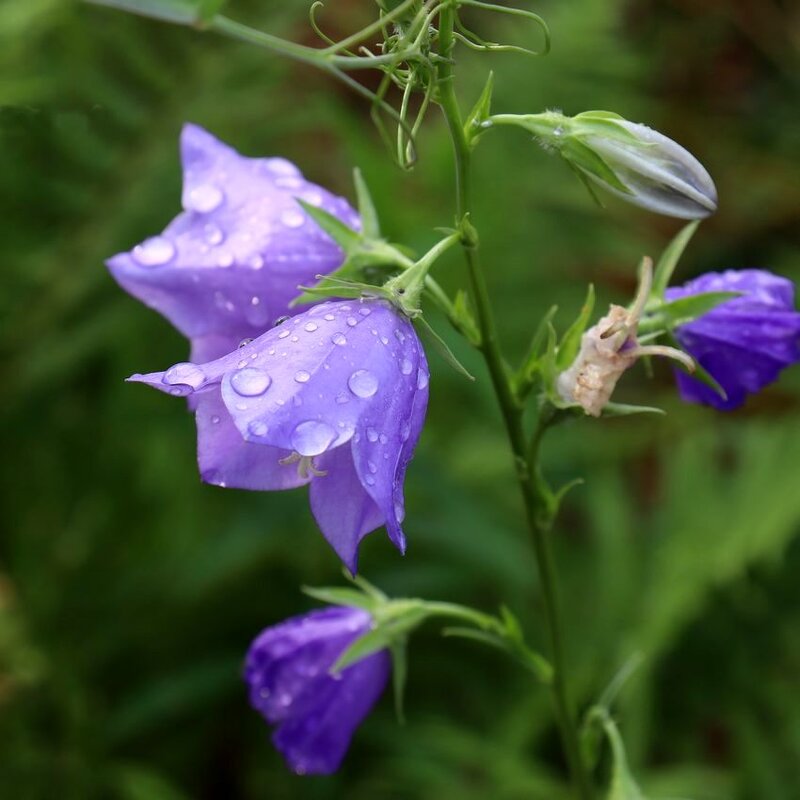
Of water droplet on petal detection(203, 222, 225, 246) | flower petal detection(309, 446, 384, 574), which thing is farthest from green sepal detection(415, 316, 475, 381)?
water droplet on petal detection(203, 222, 225, 246)

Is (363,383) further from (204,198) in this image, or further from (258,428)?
(204,198)

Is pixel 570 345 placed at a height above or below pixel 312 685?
above

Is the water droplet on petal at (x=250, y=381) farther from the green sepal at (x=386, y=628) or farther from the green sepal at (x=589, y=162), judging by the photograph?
the green sepal at (x=386, y=628)

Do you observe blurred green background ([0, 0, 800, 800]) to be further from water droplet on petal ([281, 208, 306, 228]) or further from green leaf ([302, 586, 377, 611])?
water droplet on petal ([281, 208, 306, 228])

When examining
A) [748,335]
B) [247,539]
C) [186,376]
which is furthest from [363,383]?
[247,539]

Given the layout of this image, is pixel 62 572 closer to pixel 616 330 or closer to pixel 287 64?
pixel 287 64

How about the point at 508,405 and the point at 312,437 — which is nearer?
the point at 312,437

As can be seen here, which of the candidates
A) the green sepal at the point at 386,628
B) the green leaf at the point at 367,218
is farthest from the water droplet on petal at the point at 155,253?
the green sepal at the point at 386,628
